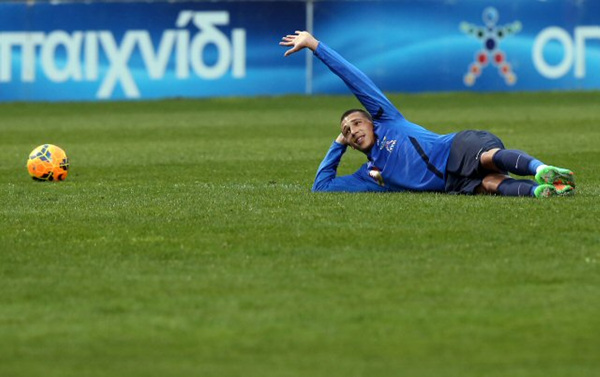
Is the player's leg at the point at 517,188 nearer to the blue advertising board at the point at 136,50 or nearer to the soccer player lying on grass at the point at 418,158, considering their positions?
the soccer player lying on grass at the point at 418,158

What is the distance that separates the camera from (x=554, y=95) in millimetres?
26969

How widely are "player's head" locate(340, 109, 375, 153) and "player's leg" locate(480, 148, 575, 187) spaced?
0.99 metres

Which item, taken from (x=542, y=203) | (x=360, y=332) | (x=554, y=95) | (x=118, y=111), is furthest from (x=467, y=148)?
(x=554, y=95)

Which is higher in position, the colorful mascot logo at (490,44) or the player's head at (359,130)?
the colorful mascot logo at (490,44)

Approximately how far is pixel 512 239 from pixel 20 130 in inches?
555

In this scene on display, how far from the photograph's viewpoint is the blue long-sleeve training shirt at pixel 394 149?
10.1 metres

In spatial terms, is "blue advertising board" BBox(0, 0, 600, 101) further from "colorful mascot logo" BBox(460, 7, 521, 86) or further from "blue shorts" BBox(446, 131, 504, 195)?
"blue shorts" BBox(446, 131, 504, 195)

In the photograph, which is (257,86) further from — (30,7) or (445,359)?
(445,359)

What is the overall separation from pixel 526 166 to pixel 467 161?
56cm

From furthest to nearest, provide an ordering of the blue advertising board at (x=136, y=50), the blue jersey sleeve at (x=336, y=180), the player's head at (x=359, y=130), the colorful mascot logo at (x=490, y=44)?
the colorful mascot logo at (x=490, y=44) → the blue advertising board at (x=136, y=50) → the blue jersey sleeve at (x=336, y=180) → the player's head at (x=359, y=130)

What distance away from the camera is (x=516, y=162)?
31.3ft

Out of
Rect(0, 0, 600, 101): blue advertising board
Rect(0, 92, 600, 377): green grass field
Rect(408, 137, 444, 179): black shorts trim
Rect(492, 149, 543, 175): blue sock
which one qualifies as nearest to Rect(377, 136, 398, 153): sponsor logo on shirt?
Rect(408, 137, 444, 179): black shorts trim

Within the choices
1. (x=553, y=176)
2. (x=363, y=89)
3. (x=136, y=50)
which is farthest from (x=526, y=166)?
(x=136, y=50)

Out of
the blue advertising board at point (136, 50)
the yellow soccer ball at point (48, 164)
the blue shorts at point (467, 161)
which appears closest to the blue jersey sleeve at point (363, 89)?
the blue shorts at point (467, 161)
